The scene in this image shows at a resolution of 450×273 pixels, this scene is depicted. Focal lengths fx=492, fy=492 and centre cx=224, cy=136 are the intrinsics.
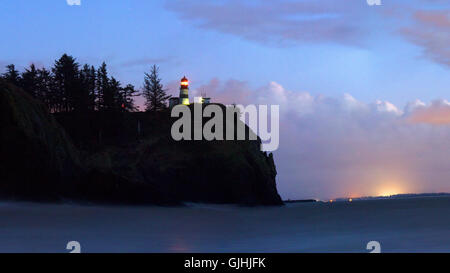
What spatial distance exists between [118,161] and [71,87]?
17026 millimetres

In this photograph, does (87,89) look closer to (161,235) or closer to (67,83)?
(67,83)

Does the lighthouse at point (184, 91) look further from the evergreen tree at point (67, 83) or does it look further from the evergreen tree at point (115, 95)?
the evergreen tree at point (67, 83)

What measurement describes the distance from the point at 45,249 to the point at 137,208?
33109mm

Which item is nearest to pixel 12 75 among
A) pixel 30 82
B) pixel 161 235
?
pixel 30 82

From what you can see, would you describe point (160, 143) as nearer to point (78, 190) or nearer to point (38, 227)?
point (78, 190)

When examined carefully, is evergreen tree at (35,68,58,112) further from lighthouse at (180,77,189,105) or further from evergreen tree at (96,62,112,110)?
lighthouse at (180,77,189,105)

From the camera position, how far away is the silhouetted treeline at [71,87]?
75.0 m

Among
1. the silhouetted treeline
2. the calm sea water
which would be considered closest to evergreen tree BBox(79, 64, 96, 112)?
the silhouetted treeline

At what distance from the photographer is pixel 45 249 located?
21641 millimetres

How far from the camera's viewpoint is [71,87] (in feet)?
247

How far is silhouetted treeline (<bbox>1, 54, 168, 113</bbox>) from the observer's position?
75000mm

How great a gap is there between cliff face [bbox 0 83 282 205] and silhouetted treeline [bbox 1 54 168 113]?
99.6 inches

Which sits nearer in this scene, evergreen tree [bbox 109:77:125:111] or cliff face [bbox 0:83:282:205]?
cliff face [bbox 0:83:282:205]
